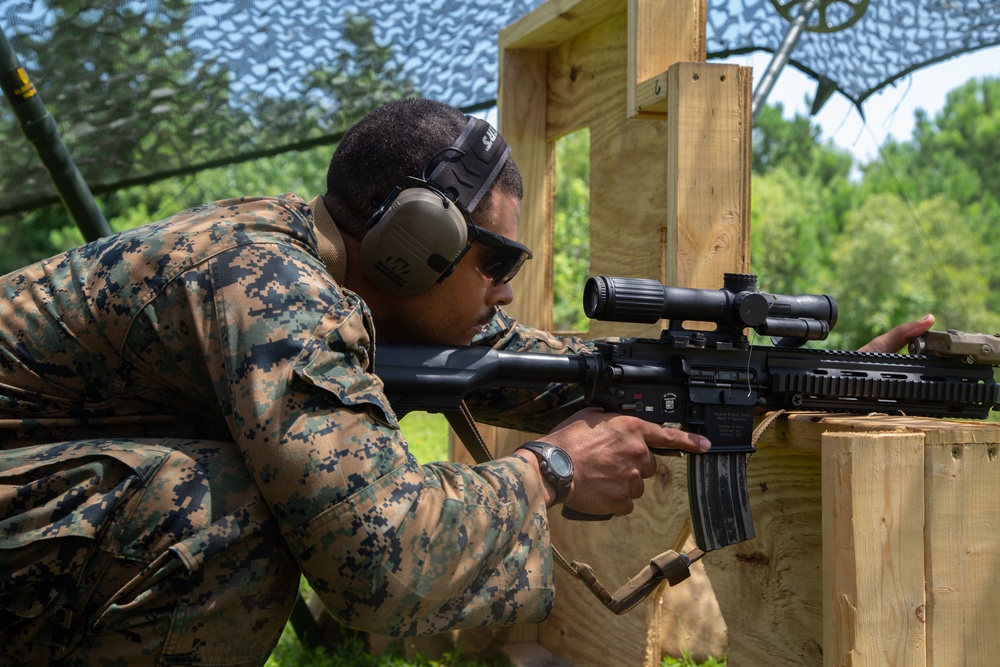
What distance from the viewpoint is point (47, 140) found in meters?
3.68

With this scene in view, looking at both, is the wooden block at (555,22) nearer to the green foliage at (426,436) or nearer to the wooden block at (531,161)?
the wooden block at (531,161)

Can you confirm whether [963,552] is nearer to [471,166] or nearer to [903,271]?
[471,166]

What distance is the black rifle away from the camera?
2.58 m

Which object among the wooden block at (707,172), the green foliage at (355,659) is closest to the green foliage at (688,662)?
the green foliage at (355,659)

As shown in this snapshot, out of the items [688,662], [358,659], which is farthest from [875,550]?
[358,659]

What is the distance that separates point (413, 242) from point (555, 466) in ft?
2.13

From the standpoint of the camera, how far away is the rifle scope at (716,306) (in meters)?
2.48

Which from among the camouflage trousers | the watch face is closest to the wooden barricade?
the watch face

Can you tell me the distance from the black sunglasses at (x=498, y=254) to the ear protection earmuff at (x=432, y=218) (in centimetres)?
5

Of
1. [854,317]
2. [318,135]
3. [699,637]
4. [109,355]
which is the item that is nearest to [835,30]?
[318,135]

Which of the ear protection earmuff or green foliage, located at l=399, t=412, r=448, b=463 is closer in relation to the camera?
the ear protection earmuff

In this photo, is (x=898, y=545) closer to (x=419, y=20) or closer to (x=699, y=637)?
(x=699, y=637)

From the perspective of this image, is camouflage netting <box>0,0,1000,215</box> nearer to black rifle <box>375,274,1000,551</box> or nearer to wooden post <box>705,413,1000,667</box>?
black rifle <box>375,274,1000,551</box>

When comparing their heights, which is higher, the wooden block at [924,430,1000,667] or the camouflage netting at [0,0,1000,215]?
the camouflage netting at [0,0,1000,215]
